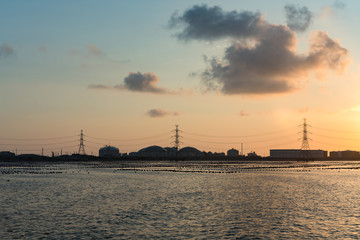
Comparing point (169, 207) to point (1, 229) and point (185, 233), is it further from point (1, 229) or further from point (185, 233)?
point (1, 229)

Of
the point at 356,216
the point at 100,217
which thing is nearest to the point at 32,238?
the point at 100,217

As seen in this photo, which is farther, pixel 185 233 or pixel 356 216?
pixel 356 216

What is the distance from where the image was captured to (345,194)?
6938cm

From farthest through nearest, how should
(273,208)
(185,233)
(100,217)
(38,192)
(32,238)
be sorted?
(38,192), (273,208), (100,217), (185,233), (32,238)

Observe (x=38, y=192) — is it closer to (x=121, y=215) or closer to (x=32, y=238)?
(x=121, y=215)

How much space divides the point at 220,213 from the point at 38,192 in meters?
37.5

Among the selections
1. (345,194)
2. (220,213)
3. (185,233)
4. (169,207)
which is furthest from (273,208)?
(345,194)

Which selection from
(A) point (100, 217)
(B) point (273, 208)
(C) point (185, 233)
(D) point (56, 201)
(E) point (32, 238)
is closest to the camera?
(E) point (32, 238)

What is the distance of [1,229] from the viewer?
3647 centimetres

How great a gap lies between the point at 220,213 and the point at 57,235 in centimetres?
1978

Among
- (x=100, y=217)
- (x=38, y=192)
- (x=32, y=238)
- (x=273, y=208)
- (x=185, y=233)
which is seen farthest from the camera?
(x=38, y=192)

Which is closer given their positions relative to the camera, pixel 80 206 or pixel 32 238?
pixel 32 238

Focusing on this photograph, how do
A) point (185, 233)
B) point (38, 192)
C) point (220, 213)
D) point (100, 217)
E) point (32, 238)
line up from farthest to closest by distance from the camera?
point (38, 192) < point (220, 213) < point (100, 217) < point (185, 233) < point (32, 238)

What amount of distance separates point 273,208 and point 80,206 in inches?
1002
